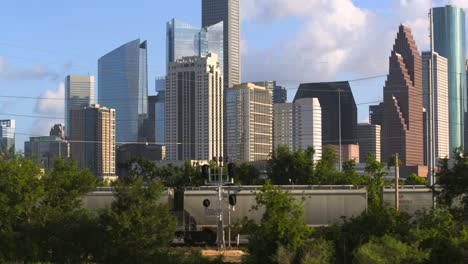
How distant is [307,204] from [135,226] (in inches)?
771

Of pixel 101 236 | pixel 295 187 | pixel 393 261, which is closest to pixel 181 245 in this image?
pixel 295 187

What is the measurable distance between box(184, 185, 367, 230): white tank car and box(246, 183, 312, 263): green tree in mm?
16980

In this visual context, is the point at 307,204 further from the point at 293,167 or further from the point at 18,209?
the point at 293,167

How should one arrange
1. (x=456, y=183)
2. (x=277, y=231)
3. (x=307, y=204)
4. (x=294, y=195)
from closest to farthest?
(x=277, y=231), (x=456, y=183), (x=294, y=195), (x=307, y=204)

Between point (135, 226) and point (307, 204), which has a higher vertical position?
point (307, 204)

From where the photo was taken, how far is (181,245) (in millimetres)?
54781

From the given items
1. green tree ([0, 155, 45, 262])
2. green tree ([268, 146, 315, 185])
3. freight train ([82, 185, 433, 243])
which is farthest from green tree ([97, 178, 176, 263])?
green tree ([268, 146, 315, 185])

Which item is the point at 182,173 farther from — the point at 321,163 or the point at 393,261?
the point at 393,261

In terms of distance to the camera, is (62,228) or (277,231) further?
(62,228)

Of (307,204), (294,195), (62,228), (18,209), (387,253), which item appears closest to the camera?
(387,253)

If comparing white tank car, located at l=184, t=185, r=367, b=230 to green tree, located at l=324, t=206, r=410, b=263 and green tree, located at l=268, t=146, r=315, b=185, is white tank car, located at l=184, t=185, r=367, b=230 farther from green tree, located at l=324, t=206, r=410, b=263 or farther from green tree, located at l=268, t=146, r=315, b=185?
green tree, located at l=268, t=146, r=315, b=185

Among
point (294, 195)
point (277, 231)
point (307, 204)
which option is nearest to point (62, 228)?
point (277, 231)

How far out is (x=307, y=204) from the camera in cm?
5459

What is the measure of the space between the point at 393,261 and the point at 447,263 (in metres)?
3.76
